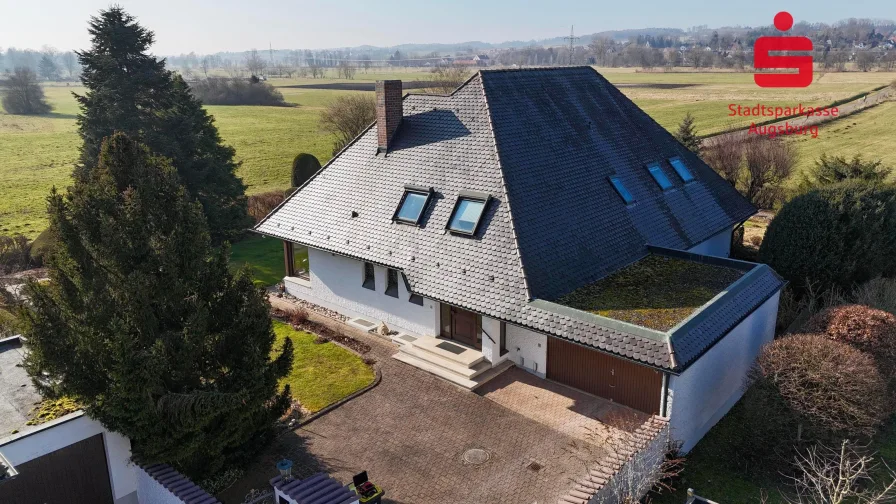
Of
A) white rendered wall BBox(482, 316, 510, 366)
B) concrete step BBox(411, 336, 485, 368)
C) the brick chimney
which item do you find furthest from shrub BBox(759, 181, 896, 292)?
the brick chimney

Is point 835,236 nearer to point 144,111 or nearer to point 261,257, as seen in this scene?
point 261,257

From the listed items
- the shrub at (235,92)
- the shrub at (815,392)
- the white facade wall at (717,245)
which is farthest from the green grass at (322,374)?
the shrub at (235,92)

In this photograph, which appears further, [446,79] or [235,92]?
[235,92]

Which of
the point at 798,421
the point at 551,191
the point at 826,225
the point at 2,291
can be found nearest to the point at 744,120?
the point at 826,225

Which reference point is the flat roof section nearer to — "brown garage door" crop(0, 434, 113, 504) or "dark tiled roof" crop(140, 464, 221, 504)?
"brown garage door" crop(0, 434, 113, 504)

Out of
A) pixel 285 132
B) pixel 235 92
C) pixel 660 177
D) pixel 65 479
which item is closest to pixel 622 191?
pixel 660 177

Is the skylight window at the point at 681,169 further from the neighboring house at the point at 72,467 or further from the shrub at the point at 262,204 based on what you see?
the shrub at the point at 262,204
